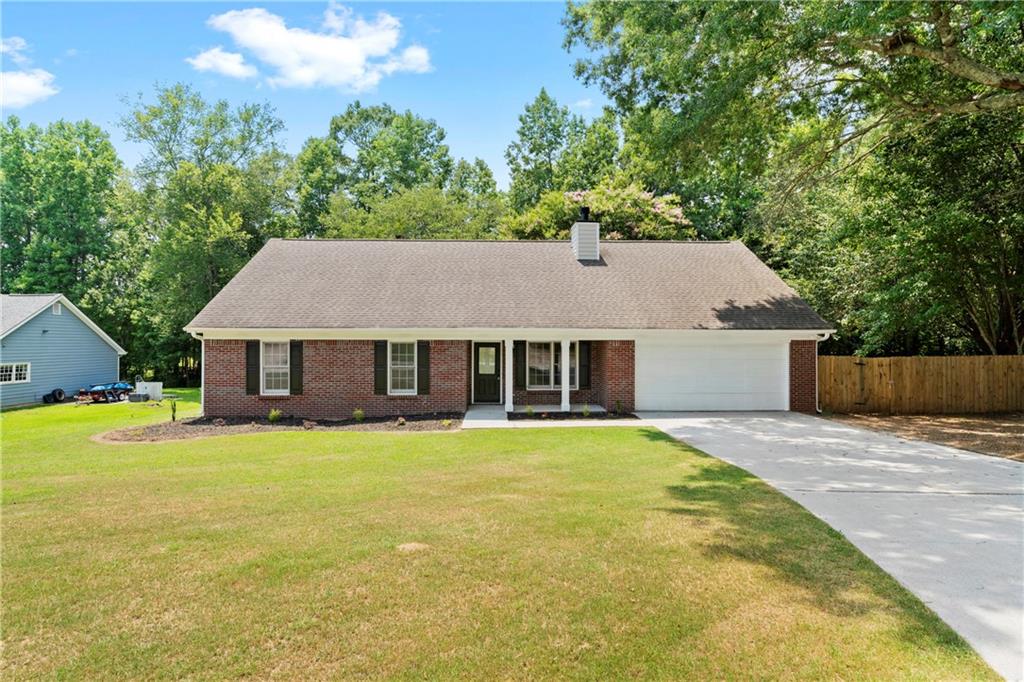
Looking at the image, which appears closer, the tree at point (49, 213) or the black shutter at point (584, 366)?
the black shutter at point (584, 366)

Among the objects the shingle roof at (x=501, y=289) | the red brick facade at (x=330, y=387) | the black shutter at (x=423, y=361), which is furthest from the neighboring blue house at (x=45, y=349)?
the black shutter at (x=423, y=361)

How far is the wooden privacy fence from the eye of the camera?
15500 millimetres


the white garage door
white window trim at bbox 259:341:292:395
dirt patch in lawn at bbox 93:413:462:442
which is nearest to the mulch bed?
the white garage door

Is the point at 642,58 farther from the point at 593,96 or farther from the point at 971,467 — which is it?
the point at 971,467

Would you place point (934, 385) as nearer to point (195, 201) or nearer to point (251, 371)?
point (251, 371)

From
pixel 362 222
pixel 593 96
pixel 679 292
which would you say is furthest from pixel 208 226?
pixel 679 292

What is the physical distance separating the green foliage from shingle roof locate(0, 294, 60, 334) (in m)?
22.5

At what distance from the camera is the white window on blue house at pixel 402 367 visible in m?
15.4

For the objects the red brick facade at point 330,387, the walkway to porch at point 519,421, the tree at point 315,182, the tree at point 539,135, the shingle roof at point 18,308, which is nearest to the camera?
the walkway to porch at point 519,421

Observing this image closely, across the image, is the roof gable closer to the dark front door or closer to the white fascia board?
the white fascia board

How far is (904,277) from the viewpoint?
16219 mm

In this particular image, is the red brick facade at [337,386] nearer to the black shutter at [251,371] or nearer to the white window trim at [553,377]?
the black shutter at [251,371]

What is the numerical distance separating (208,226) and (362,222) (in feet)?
26.2

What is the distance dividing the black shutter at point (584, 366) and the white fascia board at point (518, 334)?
130 centimetres
